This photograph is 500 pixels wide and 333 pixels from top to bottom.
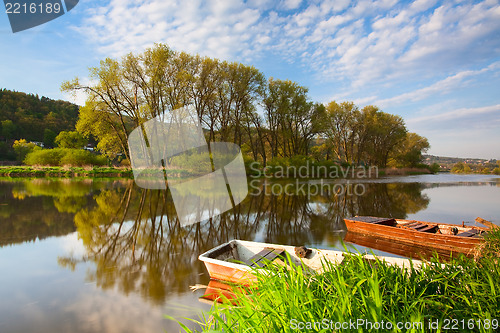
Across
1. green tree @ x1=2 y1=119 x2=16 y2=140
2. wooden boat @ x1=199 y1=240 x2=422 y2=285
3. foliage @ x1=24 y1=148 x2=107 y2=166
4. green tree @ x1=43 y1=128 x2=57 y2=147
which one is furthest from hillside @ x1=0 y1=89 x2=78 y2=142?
wooden boat @ x1=199 y1=240 x2=422 y2=285

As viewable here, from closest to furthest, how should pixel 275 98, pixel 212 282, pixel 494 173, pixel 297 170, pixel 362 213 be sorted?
pixel 212 282, pixel 362 213, pixel 297 170, pixel 275 98, pixel 494 173

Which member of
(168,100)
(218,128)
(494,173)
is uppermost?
(168,100)

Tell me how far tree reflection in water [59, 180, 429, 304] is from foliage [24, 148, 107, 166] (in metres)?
27.4

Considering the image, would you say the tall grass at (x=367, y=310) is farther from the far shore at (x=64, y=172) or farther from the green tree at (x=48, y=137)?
the green tree at (x=48, y=137)

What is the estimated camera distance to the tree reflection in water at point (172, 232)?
6344mm

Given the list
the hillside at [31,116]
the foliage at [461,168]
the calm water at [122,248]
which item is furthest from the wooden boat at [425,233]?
the foliage at [461,168]

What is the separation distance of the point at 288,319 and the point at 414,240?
8723mm

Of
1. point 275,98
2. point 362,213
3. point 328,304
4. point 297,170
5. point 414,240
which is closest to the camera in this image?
point 328,304

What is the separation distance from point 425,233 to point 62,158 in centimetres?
4538

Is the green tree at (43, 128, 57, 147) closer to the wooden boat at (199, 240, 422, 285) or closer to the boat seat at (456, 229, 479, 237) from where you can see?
the wooden boat at (199, 240, 422, 285)

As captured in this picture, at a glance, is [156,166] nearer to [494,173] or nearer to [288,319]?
[288,319]

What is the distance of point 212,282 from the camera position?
5.94 meters

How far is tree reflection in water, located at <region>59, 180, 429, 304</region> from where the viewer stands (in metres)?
6.34

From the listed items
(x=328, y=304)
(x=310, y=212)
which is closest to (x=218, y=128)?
(x=310, y=212)
